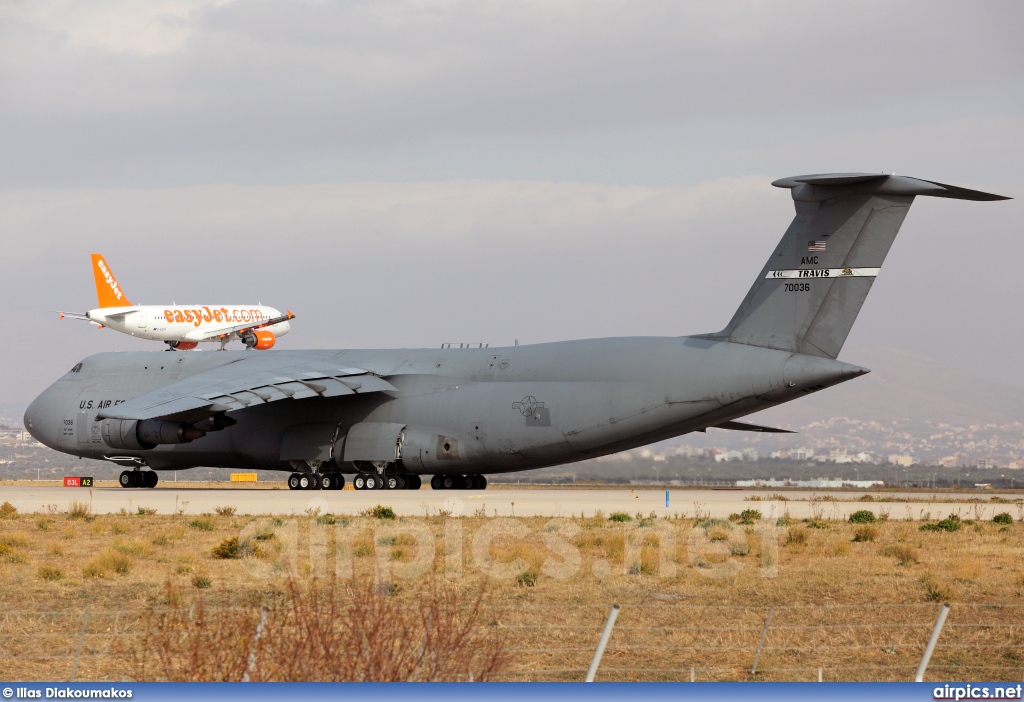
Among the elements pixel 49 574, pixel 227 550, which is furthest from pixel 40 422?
pixel 49 574

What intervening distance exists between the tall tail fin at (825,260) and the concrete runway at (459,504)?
14.2ft

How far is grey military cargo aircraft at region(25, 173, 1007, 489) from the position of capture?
98.7 ft

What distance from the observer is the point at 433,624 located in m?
9.56

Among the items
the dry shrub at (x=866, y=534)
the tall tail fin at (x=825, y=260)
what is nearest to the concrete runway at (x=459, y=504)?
the tall tail fin at (x=825, y=260)

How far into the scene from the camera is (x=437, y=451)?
116ft

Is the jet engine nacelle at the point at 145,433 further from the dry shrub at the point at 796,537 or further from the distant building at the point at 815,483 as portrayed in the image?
the distant building at the point at 815,483

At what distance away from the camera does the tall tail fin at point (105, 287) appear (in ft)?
251

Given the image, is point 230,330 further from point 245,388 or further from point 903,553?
point 903,553

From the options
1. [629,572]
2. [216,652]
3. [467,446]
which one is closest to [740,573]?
[629,572]

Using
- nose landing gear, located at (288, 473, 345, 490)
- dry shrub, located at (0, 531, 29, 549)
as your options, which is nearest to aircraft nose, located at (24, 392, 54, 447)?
nose landing gear, located at (288, 473, 345, 490)

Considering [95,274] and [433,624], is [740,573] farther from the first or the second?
[95,274]

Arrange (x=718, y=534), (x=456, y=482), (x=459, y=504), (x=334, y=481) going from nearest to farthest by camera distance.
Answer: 1. (x=718, y=534)
2. (x=459, y=504)
3. (x=456, y=482)
4. (x=334, y=481)

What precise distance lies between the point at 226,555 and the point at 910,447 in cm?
6857

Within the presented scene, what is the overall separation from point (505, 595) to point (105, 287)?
64.9m
